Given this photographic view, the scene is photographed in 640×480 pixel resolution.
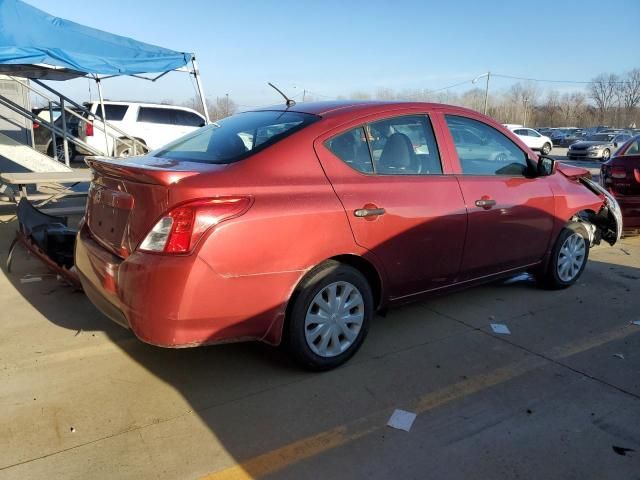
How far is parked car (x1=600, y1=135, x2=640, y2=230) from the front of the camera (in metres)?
7.27

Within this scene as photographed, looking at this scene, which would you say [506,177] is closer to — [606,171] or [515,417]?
[515,417]

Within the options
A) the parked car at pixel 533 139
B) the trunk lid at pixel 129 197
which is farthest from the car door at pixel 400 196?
the parked car at pixel 533 139

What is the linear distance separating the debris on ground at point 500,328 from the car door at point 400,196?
1.94ft

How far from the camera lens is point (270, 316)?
3012mm

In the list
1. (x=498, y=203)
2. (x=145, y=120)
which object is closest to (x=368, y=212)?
(x=498, y=203)

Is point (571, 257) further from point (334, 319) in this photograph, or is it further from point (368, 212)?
point (334, 319)

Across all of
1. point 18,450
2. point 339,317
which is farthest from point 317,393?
point 18,450

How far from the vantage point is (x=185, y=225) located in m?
2.69

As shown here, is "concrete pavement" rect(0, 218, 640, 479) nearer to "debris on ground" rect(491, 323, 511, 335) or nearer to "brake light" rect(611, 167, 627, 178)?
"debris on ground" rect(491, 323, 511, 335)

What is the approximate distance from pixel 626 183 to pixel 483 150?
4376 millimetres

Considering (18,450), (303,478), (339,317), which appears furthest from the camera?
(339,317)

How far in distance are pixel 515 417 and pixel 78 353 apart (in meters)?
2.86

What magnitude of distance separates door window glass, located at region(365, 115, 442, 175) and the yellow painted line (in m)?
1.47

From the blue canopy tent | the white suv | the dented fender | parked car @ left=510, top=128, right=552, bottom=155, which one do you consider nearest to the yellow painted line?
the dented fender
